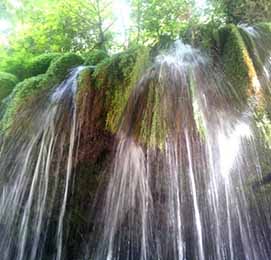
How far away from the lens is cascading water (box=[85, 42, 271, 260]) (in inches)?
82.7

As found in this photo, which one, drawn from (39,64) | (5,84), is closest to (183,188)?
(5,84)

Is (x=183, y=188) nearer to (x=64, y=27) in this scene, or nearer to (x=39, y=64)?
(x=39, y=64)

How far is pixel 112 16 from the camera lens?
15.8 feet

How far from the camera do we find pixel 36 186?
2.27m

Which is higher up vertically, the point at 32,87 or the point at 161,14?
the point at 161,14

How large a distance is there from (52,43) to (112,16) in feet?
3.86

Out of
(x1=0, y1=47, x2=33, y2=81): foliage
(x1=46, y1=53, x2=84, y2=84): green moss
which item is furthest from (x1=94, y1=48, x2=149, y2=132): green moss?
(x1=0, y1=47, x2=33, y2=81): foliage

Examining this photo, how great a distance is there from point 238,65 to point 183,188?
4.07 ft

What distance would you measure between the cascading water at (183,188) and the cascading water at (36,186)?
36cm

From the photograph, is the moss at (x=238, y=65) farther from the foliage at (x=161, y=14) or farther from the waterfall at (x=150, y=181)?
the foliage at (x=161, y=14)

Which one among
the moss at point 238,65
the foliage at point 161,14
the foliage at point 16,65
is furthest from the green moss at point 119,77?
the foliage at point 161,14

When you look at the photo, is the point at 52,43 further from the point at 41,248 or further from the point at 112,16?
the point at 41,248

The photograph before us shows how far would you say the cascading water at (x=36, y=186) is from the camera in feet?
7.31

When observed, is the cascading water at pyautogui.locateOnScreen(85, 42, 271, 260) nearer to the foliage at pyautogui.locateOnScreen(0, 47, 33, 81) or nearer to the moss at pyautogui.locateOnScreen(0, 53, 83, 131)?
the moss at pyautogui.locateOnScreen(0, 53, 83, 131)
